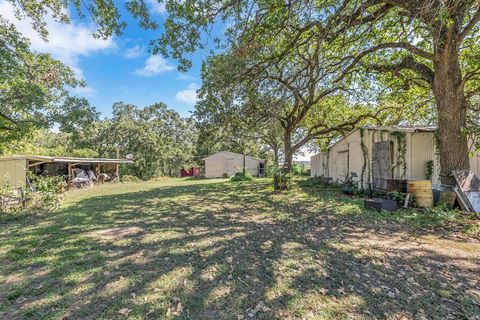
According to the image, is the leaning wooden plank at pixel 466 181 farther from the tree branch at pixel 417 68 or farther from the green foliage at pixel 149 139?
the green foliage at pixel 149 139

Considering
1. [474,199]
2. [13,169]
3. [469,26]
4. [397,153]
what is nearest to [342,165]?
[397,153]

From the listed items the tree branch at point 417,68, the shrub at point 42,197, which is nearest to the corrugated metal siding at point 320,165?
the tree branch at point 417,68

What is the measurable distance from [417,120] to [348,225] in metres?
9.58

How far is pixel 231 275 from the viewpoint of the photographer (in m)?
3.00

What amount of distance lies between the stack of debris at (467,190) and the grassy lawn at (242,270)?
1341 mm

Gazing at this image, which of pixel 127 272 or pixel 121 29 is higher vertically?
pixel 121 29

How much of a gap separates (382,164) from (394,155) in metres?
0.52

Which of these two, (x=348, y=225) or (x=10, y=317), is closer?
(x=10, y=317)

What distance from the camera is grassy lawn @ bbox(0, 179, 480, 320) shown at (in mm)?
2331

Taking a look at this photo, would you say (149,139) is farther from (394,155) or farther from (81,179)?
(394,155)

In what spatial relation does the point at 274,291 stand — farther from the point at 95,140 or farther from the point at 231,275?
the point at 95,140

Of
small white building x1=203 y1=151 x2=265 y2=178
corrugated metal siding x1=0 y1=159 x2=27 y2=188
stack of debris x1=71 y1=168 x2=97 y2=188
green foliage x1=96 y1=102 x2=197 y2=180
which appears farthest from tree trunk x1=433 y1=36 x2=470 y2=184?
green foliage x1=96 y1=102 x2=197 y2=180

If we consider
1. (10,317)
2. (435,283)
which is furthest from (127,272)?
(435,283)

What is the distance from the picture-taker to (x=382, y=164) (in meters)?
8.93
